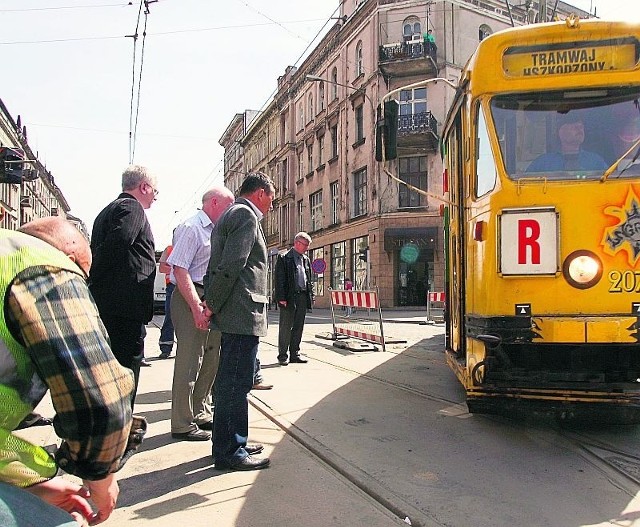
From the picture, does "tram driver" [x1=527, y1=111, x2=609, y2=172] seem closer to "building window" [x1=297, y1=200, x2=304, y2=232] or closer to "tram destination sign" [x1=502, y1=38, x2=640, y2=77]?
"tram destination sign" [x1=502, y1=38, x2=640, y2=77]

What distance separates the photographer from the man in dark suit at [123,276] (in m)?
3.77

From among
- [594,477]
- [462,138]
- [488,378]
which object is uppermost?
[462,138]

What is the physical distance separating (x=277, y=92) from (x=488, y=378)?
146ft

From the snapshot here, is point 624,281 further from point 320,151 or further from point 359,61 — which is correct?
point 320,151

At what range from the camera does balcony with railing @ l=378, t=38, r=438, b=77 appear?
28094 millimetres

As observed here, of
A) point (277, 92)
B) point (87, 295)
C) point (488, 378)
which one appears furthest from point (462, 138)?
point (277, 92)

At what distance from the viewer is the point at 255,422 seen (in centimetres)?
524

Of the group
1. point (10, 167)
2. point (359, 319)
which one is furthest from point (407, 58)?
point (10, 167)

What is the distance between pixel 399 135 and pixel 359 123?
488 cm

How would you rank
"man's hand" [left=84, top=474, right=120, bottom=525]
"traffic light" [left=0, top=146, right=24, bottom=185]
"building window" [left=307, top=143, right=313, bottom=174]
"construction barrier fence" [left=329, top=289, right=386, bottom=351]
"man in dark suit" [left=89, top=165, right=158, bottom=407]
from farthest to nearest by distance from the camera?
"building window" [left=307, top=143, right=313, bottom=174]
"traffic light" [left=0, top=146, right=24, bottom=185]
"construction barrier fence" [left=329, top=289, right=386, bottom=351]
"man in dark suit" [left=89, top=165, right=158, bottom=407]
"man's hand" [left=84, top=474, right=120, bottom=525]

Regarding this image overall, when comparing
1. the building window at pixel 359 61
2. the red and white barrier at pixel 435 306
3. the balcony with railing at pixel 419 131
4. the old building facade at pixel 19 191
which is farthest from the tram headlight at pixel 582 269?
the old building facade at pixel 19 191

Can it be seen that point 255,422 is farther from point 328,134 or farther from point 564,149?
point 328,134

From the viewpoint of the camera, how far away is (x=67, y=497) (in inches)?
60.6

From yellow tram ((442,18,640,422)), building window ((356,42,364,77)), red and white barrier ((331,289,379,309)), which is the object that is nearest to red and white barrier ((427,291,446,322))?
red and white barrier ((331,289,379,309))
